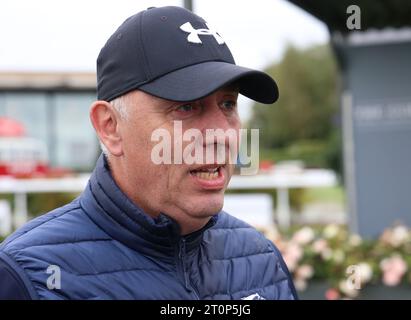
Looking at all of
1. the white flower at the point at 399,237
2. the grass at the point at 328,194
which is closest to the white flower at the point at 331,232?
the white flower at the point at 399,237

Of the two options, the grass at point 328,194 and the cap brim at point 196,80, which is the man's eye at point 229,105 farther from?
the grass at point 328,194

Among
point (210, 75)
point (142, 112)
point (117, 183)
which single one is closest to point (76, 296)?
point (117, 183)

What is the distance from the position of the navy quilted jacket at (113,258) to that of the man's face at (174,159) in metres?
0.05

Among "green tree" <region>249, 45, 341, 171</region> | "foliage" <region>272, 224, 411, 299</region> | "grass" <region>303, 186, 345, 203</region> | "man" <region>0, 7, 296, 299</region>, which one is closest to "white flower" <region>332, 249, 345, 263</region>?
"foliage" <region>272, 224, 411, 299</region>

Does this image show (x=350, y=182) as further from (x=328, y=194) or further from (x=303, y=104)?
(x=303, y=104)

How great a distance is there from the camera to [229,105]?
1.56 meters

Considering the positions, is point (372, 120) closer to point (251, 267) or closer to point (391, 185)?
point (391, 185)

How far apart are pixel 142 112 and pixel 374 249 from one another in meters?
3.86

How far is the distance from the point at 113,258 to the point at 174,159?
238 millimetres

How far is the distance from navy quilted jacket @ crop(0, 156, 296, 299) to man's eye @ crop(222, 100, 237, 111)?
0.87 ft

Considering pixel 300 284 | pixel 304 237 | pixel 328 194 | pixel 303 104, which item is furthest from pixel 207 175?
pixel 303 104

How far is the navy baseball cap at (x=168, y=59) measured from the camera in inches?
57.6

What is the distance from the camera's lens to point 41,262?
141 centimetres

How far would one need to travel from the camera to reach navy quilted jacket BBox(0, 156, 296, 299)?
1.41 metres
